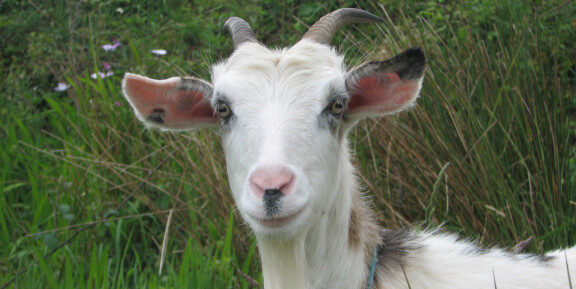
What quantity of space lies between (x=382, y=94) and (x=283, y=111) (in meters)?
0.49

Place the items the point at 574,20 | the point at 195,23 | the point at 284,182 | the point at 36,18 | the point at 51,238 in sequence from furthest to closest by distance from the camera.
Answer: the point at 36,18 < the point at 195,23 < the point at 574,20 < the point at 51,238 < the point at 284,182

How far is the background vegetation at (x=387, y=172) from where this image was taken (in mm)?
3916

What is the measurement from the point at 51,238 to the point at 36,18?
448cm

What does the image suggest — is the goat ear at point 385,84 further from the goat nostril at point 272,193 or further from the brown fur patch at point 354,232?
the goat nostril at point 272,193

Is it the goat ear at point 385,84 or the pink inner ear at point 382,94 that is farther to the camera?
the pink inner ear at point 382,94

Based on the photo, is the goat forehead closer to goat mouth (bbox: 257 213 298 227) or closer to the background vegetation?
goat mouth (bbox: 257 213 298 227)

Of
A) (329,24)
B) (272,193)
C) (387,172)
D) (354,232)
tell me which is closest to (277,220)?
(272,193)

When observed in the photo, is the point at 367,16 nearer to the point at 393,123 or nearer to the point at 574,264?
the point at 393,123

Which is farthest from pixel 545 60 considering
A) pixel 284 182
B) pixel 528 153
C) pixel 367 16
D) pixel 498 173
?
pixel 284 182

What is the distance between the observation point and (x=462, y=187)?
405 cm

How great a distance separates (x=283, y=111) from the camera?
264 cm

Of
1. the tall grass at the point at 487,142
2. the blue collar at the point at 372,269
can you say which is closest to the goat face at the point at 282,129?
the blue collar at the point at 372,269

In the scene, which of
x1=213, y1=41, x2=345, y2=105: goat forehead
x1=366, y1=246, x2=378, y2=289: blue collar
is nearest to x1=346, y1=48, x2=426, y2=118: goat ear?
x1=213, y1=41, x2=345, y2=105: goat forehead

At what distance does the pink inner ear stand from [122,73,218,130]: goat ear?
2.15 ft
